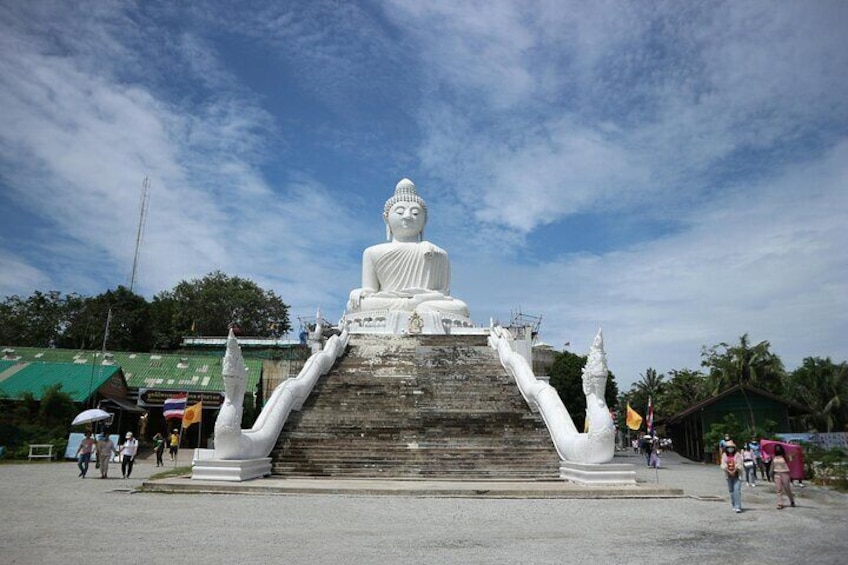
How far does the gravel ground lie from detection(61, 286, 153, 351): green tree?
3520cm

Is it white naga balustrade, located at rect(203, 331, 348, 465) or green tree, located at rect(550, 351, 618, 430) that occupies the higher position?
green tree, located at rect(550, 351, 618, 430)

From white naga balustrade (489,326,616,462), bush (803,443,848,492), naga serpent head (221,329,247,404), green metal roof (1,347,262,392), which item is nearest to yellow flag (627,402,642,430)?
white naga balustrade (489,326,616,462)

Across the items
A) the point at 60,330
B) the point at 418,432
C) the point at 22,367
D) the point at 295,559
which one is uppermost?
the point at 60,330

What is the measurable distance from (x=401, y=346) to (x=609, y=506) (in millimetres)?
12914

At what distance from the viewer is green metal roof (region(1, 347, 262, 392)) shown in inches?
1085

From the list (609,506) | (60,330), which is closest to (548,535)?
(609,506)

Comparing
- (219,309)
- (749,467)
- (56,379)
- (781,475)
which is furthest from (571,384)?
(219,309)

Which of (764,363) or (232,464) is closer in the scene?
(232,464)

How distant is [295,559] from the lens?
6391 mm

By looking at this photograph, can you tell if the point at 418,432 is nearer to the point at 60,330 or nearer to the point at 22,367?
the point at 22,367

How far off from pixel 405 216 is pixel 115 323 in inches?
966

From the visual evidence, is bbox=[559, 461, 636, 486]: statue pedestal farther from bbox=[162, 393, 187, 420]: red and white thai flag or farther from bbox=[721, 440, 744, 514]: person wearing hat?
bbox=[162, 393, 187, 420]: red and white thai flag

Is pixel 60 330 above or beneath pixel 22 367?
above

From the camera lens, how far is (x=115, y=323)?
145 ft
